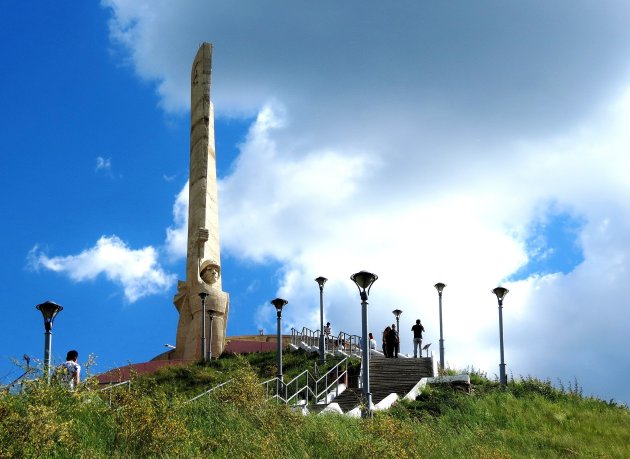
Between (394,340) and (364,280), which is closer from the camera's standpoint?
(364,280)

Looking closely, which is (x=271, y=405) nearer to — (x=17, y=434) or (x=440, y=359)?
(x=17, y=434)

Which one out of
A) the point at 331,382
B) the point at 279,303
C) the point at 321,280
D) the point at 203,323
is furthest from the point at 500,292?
the point at 203,323

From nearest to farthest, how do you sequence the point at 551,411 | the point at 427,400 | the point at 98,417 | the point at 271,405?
the point at 98,417 → the point at 271,405 → the point at 551,411 → the point at 427,400

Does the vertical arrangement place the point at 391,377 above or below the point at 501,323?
below

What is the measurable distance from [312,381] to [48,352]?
10.0m

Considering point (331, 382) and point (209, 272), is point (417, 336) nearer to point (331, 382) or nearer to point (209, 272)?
point (331, 382)

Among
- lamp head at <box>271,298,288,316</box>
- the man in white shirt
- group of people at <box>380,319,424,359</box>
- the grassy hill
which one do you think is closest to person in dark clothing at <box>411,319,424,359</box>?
group of people at <box>380,319,424,359</box>

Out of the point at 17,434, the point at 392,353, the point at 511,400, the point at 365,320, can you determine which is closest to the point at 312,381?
the point at 392,353

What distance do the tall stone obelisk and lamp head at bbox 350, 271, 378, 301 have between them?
1886cm

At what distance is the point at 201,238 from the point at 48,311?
19530mm

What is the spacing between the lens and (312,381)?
28.0m

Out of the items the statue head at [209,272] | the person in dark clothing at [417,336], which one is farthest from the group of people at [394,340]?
the statue head at [209,272]

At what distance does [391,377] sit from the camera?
2827 centimetres

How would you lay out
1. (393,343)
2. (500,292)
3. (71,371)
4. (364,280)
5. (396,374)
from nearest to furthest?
(71,371) → (364,280) → (500,292) → (396,374) → (393,343)
